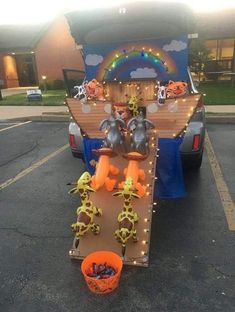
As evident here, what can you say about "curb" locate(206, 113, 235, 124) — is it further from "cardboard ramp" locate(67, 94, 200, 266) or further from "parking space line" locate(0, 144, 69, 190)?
"cardboard ramp" locate(67, 94, 200, 266)

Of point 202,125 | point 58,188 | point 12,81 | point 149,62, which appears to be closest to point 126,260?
point 58,188

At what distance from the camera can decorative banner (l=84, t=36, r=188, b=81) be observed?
6.62 metres

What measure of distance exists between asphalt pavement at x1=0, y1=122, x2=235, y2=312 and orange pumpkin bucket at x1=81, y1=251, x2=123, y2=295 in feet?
0.28

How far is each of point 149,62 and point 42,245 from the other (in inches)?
190

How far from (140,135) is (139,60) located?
3.25 metres

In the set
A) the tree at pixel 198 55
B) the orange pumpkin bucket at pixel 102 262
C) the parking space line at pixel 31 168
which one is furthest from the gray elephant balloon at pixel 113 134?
the tree at pixel 198 55

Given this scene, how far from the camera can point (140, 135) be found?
14.5 ft

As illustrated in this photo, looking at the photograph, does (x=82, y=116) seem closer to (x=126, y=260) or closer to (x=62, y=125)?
(x=126, y=260)

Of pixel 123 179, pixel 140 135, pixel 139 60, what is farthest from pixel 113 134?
pixel 139 60

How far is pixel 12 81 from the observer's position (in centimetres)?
2927

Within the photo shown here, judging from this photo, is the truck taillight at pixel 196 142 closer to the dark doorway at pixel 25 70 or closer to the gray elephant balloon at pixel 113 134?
the gray elephant balloon at pixel 113 134

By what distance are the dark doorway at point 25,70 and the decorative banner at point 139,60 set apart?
23.5 meters

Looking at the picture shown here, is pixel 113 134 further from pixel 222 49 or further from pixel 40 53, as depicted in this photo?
pixel 40 53

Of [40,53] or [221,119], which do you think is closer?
[221,119]
